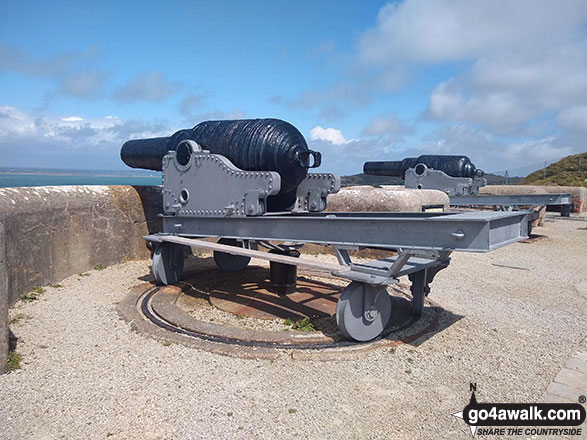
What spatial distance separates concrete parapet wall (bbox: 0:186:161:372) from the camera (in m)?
4.82

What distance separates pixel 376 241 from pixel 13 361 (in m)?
2.65

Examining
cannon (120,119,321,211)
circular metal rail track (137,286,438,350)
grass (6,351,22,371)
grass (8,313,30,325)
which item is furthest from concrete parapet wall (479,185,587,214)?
grass (6,351,22,371)

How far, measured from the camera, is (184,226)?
5168 mm

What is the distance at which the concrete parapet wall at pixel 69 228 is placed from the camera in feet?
15.8

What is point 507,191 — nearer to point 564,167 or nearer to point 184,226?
point 184,226

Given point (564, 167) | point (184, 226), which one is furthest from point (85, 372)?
point (564, 167)

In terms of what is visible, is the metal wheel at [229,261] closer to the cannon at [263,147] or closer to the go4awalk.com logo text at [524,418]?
the cannon at [263,147]

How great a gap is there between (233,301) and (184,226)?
101 centimetres

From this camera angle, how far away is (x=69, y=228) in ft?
18.8

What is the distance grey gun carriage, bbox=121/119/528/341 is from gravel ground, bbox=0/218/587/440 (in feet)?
1.88

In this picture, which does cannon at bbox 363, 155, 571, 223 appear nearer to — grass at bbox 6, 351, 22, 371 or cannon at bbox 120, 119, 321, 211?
cannon at bbox 120, 119, 321, 211

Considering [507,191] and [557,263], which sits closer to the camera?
[557,263]

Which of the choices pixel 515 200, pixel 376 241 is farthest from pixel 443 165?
pixel 376 241

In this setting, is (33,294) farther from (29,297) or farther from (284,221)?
(284,221)
